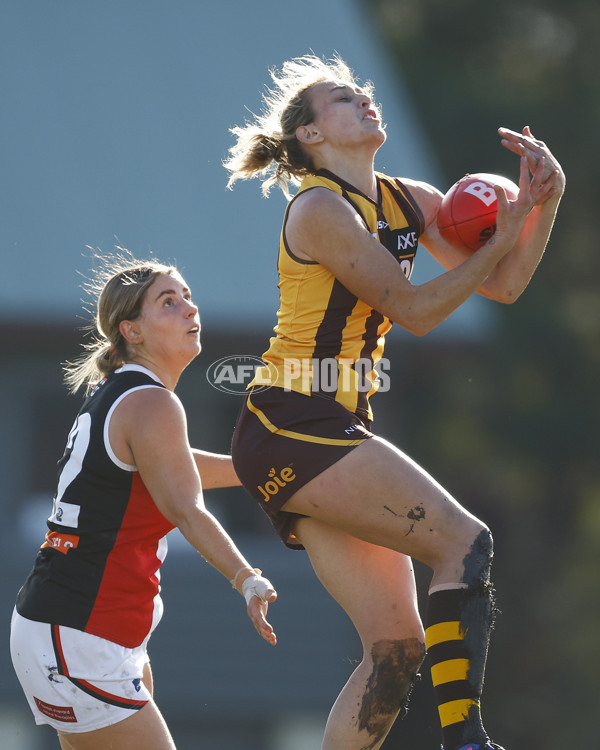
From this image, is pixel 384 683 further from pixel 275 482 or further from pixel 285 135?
pixel 285 135

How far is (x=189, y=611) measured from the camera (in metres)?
8.99

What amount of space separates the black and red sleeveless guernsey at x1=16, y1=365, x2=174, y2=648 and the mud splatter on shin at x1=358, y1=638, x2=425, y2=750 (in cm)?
59

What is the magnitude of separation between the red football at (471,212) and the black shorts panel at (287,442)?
690 mm

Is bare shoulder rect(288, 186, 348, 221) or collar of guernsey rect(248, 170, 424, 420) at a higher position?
bare shoulder rect(288, 186, 348, 221)

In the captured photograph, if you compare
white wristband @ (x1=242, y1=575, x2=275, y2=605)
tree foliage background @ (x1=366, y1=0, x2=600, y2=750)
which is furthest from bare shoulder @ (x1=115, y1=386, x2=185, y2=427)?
tree foliage background @ (x1=366, y1=0, x2=600, y2=750)

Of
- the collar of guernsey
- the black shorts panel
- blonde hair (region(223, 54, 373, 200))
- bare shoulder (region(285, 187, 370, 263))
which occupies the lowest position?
the black shorts panel

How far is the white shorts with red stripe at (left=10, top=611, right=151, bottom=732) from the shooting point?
253 centimetres

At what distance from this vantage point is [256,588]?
2484 mm

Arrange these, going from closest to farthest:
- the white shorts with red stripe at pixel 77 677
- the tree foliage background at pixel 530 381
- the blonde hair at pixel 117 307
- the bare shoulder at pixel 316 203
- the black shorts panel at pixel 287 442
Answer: the white shorts with red stripe at pixel 77 677, the black shorts panel at pixel 287 442, the bare shoulder at pixel 316 203, the blonde hair at pixel 117 307, the tree foliage background at pixel 530 381

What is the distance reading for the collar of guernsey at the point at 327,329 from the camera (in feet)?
9.11

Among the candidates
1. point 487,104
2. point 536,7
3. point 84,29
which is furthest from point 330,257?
point 536,7

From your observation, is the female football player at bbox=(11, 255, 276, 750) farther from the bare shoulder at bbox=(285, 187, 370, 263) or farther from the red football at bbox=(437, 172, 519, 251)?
the red football at bbox=(437, 172, 519, 251)

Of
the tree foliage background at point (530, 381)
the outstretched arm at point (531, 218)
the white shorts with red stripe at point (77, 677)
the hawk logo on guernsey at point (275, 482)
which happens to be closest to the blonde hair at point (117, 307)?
the hawk logo on guernsey at point (275, 482)

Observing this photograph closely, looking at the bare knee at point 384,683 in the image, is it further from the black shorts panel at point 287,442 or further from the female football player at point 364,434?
the black shorts panel at point 287,442
